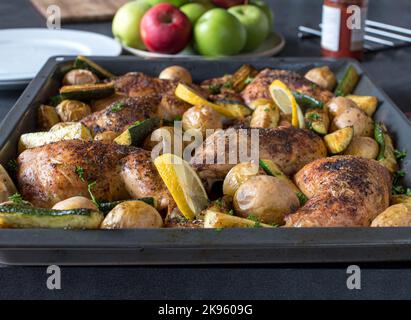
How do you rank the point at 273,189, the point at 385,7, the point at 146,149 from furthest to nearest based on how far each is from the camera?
the point at 385,7, the point at 146,149, the point at 273,189

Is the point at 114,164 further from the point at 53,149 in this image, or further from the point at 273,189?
the point at 273,189

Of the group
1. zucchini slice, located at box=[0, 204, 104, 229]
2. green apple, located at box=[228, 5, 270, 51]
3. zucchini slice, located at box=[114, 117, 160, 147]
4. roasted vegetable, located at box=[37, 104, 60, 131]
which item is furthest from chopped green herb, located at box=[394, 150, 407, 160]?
green apple, located at box=[228, 5, 270, 51]

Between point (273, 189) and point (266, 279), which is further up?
point (273, 189)

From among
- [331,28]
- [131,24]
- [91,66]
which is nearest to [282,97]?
[91,66]

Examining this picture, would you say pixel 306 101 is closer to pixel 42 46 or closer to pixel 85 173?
pixel 85 173

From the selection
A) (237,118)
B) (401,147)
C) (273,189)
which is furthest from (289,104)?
(273,189)

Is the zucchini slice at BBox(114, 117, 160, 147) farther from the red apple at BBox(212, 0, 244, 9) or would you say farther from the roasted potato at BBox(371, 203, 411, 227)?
Answer: the red apple at BBox(212, 0, 244, 9)

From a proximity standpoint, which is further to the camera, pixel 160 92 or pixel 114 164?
pixel 160 92
